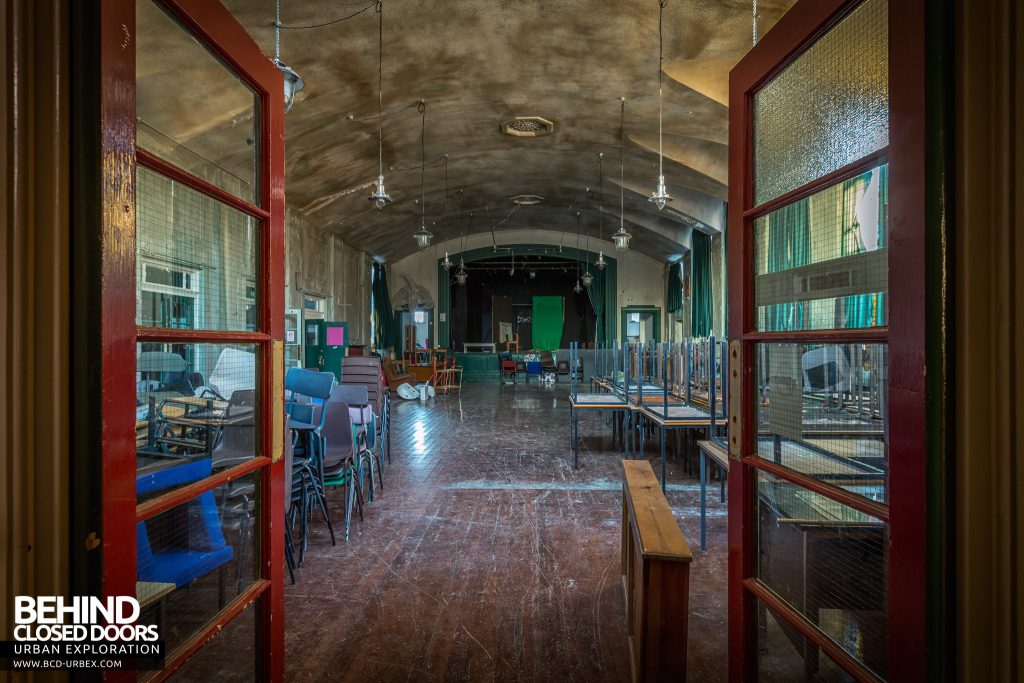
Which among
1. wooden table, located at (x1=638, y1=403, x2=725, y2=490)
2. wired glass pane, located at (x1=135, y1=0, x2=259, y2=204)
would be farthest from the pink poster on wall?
wired glass pane, located at (x1=135, y1=0, x2=259, y2=204)

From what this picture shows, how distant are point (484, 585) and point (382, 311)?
1370cm

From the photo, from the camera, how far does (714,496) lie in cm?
401

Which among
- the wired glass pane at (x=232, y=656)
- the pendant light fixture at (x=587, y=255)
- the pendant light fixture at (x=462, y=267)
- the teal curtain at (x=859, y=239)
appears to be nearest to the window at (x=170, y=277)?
the wired glass pane at (x=232, y=656)

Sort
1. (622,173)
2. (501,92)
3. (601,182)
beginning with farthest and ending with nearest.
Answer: (601,182) < (622,173) < (501,92)

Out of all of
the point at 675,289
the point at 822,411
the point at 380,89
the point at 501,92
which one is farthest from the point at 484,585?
the point at 675,289

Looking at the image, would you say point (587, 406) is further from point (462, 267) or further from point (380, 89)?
point (462, 267)

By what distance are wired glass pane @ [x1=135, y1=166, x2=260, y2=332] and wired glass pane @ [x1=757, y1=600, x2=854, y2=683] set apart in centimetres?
158

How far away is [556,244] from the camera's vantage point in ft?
55.0

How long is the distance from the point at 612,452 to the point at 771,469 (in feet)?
14.2

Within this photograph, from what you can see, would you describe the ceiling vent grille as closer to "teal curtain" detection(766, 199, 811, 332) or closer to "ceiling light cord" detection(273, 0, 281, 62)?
"ceiling light cord" detection(273, 0, 281, 62)

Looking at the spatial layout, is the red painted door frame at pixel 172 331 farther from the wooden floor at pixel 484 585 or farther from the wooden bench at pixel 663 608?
the wooden bench at pixel 663 608

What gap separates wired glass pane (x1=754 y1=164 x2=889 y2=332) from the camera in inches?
42.3

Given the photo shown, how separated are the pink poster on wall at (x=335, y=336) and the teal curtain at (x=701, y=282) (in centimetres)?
763

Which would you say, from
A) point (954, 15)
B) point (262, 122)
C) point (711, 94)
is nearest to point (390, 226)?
point (711, 94)
